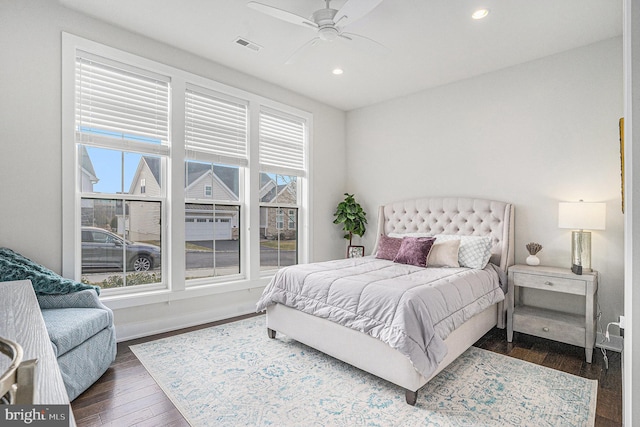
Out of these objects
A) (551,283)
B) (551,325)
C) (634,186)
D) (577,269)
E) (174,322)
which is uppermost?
(634,186)

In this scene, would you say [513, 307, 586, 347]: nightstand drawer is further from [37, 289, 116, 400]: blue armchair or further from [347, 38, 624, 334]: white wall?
[37, 289, 116, 400]: blue armchair

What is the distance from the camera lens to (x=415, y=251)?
11.6ft

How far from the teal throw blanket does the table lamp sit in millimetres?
4281

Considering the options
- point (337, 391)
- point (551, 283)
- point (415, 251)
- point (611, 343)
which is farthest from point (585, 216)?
point (337, 391)

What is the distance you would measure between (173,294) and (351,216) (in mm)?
2676

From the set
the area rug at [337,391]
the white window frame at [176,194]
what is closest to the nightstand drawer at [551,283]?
the area rug at [337,391]

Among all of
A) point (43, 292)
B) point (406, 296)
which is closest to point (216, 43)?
point (43, 292)

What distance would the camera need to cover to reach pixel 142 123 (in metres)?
3.29

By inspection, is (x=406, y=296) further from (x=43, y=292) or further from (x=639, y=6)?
(x=43, y=292)

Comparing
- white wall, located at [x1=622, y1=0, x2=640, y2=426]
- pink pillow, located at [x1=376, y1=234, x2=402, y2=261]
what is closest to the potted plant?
pink pillow, located at [x1=376, y1=234, x2=402, y2=261]

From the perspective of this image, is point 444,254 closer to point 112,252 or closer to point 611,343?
point 611,343

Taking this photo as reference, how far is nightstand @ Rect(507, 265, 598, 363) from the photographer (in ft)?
9.37

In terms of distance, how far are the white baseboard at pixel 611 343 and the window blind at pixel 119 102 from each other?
4.79 m

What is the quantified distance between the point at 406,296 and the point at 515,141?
260 centimetres
